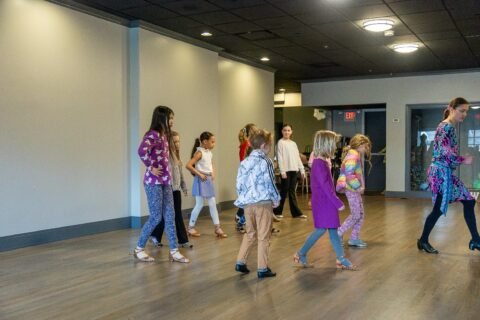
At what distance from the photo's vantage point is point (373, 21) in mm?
7691

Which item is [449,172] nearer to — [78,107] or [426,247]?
[426,247]

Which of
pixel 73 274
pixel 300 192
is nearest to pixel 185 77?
pixel 73 274

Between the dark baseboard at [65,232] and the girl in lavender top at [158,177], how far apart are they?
163 cm

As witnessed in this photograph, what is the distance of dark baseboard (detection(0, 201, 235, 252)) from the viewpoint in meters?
5.96

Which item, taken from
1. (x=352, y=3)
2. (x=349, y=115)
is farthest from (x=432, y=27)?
(x=349, y=115)

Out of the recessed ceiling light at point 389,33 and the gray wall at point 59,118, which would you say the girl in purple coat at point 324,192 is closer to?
the gray wall at point 59,118

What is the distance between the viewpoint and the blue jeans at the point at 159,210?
516 centimetres

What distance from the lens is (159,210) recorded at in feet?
→ 17.0

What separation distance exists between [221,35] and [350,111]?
22.9 feet

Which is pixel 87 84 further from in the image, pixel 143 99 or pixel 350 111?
pixel 350 111

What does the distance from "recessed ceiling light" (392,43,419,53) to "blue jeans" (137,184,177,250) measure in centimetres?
600

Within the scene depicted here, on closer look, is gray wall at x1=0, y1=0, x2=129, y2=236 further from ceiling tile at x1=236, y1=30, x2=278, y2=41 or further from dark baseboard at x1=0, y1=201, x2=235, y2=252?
ceiling tile at x1=236, y1=30, x2=278, y2=41

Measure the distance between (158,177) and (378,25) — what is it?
4434 mm

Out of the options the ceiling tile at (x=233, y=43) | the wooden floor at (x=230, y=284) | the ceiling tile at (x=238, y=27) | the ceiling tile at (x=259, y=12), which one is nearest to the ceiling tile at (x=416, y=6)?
the ceiling tile at (x=259, y=12)
